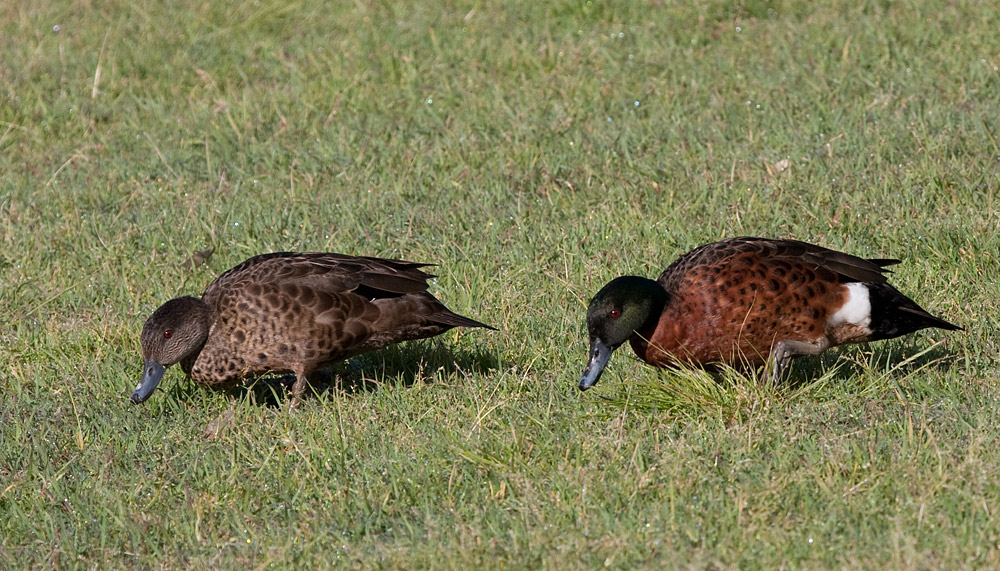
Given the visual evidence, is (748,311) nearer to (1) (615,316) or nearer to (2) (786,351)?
(2) (786,351)

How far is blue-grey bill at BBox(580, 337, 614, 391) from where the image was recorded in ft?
15.6

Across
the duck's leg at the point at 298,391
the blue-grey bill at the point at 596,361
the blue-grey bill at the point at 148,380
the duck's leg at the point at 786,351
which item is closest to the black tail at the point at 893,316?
the duck's leg at the point at 786,351

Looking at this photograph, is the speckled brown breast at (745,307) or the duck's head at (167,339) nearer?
the speckled brown breast at (745,307)

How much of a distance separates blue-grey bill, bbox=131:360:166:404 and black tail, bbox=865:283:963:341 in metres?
2.96

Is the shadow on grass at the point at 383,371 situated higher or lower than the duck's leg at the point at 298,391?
lower

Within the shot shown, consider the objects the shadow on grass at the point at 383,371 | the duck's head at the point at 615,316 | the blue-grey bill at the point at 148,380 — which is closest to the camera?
the duck's head at the point at 615,316

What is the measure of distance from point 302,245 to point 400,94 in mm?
2052

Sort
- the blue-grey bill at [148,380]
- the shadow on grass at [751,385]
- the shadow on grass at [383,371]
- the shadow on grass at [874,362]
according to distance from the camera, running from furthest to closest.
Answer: the shadow on grass at [383,371]
the blue-grey bill at [148,380]
the shadow on grass at [874,362]
the shadow on grass at [751,385]

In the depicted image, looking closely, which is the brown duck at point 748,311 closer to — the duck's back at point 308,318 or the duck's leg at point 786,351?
the duck's leg at point 786,351

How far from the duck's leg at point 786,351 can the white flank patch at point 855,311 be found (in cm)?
11

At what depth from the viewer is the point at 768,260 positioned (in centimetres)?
491

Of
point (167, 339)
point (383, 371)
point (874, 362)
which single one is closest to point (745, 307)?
point (874, 362)

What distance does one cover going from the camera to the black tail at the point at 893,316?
4.89 metres

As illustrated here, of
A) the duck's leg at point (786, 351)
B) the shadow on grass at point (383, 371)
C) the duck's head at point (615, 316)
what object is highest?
the duck's head at point (615, 316)
